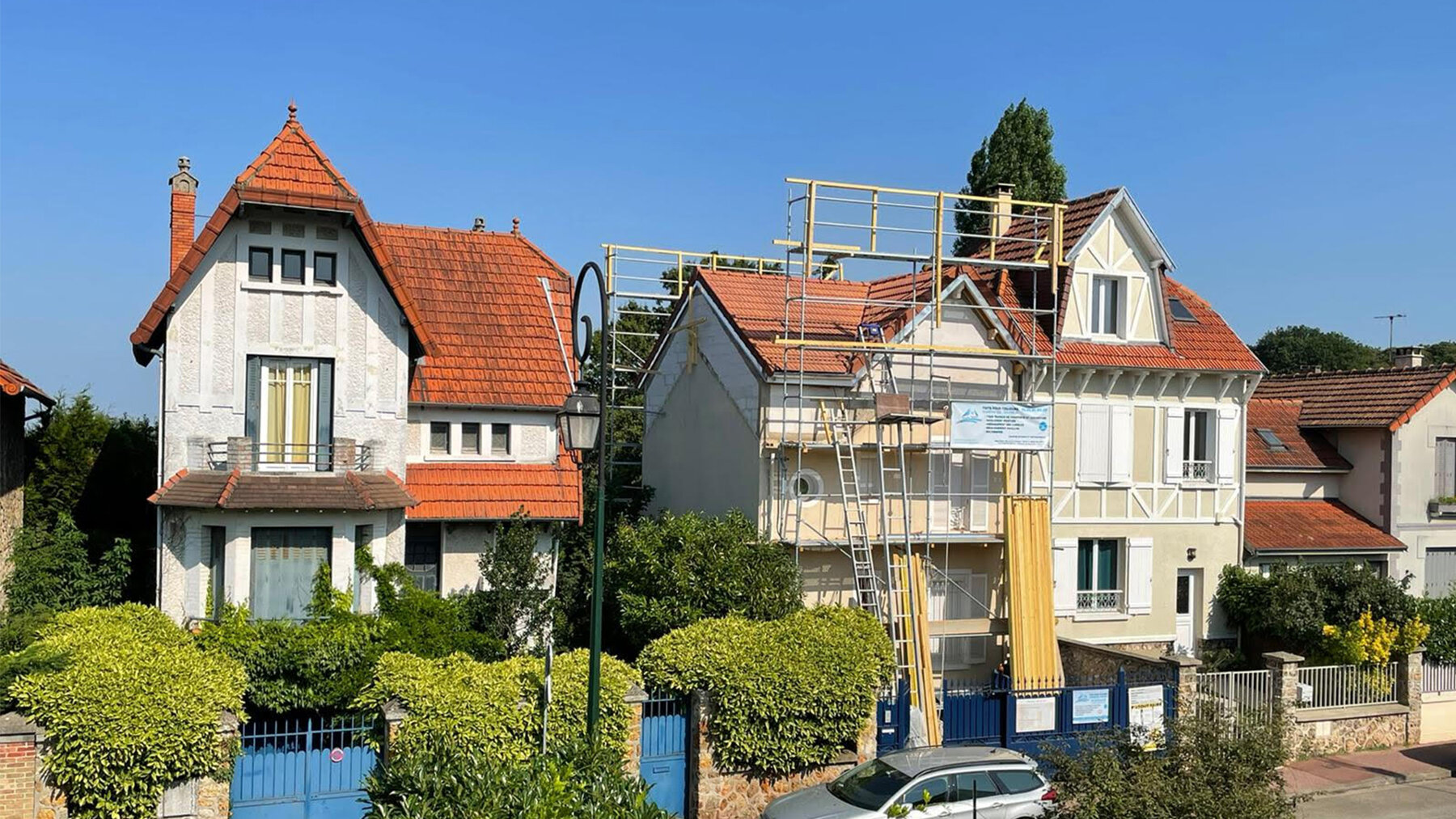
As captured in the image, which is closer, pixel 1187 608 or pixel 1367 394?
pixel 1187 608

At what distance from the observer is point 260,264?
20188mm

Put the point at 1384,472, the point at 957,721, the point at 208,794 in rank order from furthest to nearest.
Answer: the point at 1384,472
the point at 957,721
the point at 208,794

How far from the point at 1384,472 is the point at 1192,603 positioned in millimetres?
6909

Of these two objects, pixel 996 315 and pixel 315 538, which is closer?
pixel 315 538

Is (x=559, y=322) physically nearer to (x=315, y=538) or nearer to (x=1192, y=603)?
(x=315, y=538)

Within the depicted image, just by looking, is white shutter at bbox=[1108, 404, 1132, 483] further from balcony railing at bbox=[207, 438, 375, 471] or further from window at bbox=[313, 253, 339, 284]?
window at bbox=[313, 253, 339, 284]

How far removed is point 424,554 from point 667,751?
7325 mm

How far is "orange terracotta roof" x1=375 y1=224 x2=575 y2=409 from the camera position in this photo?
22969 mm

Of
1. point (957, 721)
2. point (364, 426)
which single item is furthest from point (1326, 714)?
point (364, 426)

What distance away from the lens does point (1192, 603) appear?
26859mm

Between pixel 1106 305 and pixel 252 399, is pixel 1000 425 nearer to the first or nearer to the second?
pixel 1106 305

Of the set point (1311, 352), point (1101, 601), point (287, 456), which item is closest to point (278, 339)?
point (287, 456)

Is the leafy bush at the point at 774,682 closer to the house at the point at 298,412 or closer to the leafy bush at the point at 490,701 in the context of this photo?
the leafy bush at the point at 490,701

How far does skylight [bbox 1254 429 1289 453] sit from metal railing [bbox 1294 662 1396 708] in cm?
742
